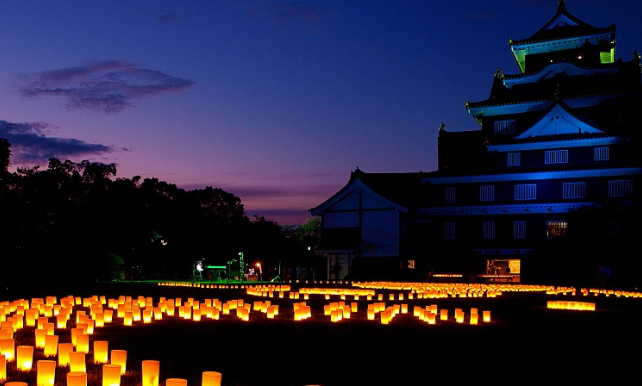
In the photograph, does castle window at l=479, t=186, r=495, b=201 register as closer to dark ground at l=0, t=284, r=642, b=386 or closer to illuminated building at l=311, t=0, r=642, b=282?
illuminated building at l=311, t=0, r=642, b=282

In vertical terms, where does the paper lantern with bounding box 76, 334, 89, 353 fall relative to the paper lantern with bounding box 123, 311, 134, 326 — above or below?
above

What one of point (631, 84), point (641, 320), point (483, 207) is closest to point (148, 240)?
point (483, 207)

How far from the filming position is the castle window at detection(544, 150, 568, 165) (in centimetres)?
3753

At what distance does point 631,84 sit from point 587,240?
9.63 m

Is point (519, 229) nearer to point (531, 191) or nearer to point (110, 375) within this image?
point (531, 191)

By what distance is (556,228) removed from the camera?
37219 mm

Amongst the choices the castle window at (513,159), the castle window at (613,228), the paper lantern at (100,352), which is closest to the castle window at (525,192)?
the castle window at (513,159)

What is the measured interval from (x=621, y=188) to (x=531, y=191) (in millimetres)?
4669

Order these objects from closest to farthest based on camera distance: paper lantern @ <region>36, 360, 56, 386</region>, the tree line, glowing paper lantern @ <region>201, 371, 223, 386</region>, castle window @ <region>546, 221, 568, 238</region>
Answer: glowing paper lantern @ <region>201, 371, 223, 386</region>, paper lantern @ <region>36, 360, 56, 386</region>, the tree line, castle window @ <region>546, 221, 568, 238</region>

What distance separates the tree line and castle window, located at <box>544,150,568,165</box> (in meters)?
17.5

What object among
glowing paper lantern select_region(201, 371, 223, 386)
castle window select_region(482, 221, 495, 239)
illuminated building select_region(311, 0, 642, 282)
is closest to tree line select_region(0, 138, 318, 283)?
illuminated building select_region(311, 0, 642, 282)

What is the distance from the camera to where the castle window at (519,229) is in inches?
1503

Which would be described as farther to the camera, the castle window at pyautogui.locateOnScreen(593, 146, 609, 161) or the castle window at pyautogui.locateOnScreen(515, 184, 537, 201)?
the castle window at pyautogui.locateOnScreen(515, 184, 537, 201)

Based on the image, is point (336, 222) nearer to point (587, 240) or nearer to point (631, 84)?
point (587, 240)
